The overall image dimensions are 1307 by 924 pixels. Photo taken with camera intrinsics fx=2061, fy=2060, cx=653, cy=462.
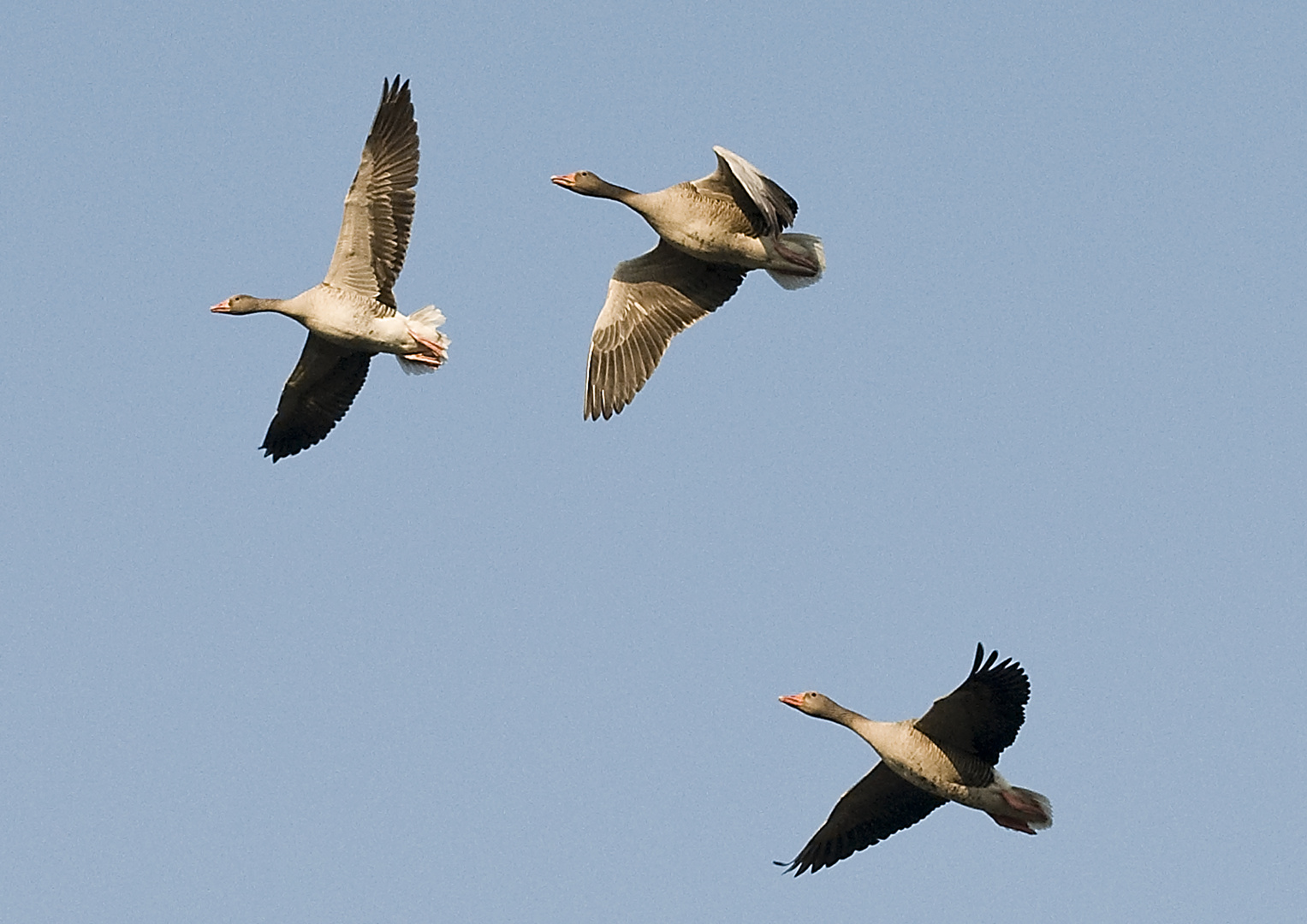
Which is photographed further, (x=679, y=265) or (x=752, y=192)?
(x=679, y=265)

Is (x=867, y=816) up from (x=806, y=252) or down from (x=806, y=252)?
down

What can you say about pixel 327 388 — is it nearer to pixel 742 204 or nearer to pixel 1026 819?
pixel 742 204

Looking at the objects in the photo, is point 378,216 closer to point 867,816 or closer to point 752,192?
point 752,192

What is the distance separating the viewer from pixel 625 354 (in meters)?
20.7

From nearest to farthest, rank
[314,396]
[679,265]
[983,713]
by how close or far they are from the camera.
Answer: [983,713] → [679,265] → [314,396]

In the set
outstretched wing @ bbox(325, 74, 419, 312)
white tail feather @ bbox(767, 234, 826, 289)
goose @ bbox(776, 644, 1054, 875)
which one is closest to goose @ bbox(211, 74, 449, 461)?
outstretched wing @ bbox(325, 74, 419, 312)

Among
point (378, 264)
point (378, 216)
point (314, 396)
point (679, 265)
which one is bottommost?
point (314, 396)

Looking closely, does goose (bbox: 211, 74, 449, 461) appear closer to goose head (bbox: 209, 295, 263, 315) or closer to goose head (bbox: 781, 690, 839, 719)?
goose head (bbox: 209, 295, 263, 315)

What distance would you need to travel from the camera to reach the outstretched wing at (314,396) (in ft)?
71.4

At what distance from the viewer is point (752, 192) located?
18000 mm

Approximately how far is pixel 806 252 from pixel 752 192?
5.61 feet

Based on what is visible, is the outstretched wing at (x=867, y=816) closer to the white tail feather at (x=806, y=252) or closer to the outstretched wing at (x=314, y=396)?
the white tail feather at (x=806, y=252)

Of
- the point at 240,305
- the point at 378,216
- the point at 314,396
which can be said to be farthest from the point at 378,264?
the point at 314,396

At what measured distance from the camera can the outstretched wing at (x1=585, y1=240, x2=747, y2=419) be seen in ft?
67.6
